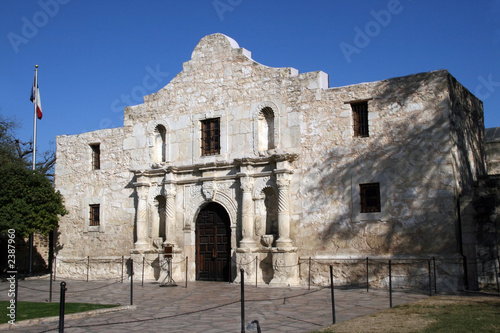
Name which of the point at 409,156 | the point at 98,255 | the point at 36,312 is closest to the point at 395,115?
the point at 409,156

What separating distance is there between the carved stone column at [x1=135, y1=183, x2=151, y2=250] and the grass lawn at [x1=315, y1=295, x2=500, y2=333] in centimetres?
999

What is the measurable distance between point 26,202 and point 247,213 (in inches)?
343

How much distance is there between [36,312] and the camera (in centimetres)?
1111

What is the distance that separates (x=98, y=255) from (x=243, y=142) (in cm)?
720

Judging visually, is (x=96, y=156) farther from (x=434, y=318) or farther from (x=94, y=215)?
(x=434, y=318)

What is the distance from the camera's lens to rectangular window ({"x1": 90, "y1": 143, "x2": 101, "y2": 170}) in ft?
70.0

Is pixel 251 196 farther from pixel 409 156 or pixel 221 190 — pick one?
pixel 409 156

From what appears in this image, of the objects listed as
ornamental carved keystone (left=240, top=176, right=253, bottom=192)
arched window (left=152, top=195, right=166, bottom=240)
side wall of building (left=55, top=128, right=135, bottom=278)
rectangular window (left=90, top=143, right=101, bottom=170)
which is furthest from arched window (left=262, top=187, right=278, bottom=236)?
rectangular window (left=90, top=143, right=101, bottom=170)

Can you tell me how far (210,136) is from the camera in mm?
18406

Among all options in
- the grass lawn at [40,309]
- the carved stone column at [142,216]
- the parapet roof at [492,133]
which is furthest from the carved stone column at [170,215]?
the parapet roof at [492,133]

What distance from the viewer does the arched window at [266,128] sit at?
1734 centimetres

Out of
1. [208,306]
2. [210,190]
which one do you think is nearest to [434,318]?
[208,306]

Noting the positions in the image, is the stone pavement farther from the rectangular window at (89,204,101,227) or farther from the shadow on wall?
the rectangular window at (89,204,101,227)

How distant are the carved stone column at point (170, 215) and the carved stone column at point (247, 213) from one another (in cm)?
272
